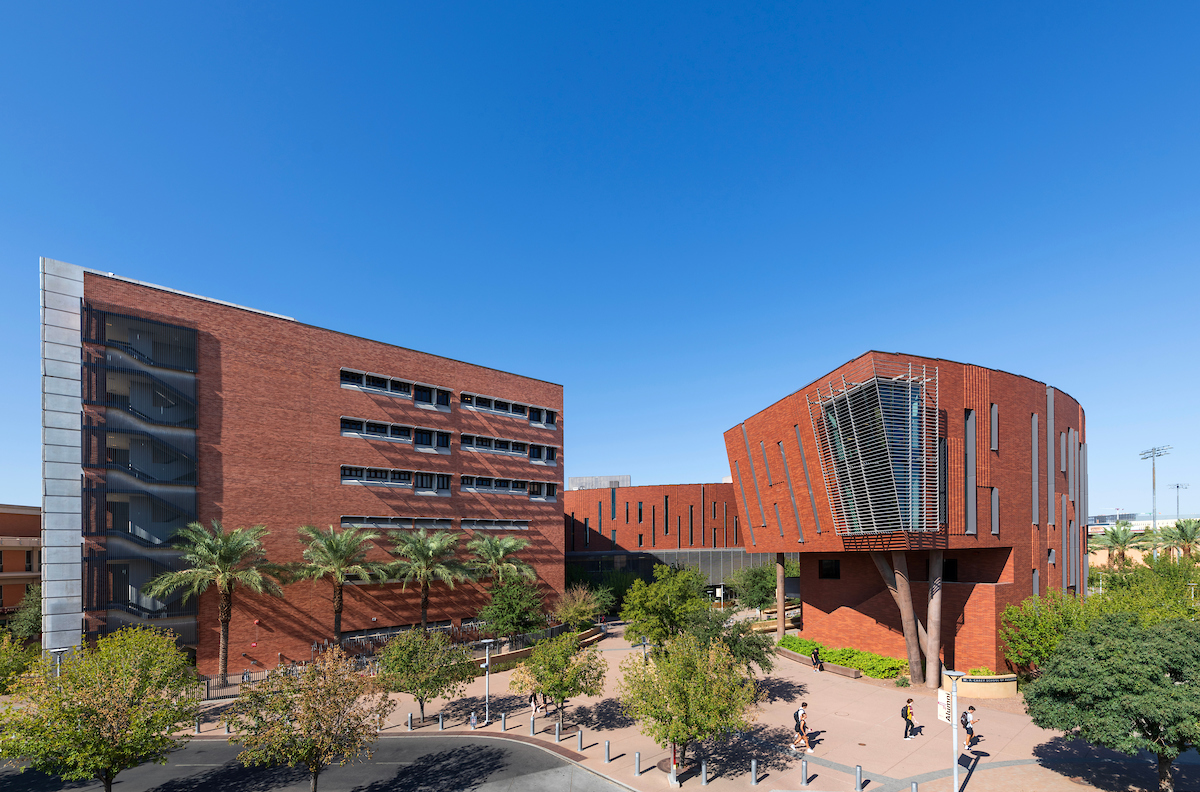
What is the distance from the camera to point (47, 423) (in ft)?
101

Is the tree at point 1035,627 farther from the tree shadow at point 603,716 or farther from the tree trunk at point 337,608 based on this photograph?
the tree trunk at point 337,608

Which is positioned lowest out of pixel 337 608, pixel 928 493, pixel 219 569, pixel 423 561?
pixel 337 608

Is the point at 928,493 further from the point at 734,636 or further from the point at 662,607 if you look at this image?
the point at 662,607

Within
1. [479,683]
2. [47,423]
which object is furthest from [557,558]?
[47,423]

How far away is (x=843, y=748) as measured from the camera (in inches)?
925

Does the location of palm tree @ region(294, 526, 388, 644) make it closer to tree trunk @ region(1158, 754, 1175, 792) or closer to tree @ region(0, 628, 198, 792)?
tree @ region(0, 628, 198, 792)

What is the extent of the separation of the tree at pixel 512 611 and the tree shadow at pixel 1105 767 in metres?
28.0

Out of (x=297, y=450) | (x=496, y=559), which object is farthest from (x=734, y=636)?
(x=297, y=450)

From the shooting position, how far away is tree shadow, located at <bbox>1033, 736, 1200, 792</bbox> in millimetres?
19906

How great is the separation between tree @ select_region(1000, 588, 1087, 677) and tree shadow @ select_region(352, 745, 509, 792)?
2531 centimetres

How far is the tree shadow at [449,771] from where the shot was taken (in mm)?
20312

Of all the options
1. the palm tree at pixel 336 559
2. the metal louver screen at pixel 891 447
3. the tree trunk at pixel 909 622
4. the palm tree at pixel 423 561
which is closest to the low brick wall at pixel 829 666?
the tree trunk at pixel 909 622

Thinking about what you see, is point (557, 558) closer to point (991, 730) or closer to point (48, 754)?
point (991, 730)

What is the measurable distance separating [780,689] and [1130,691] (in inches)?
712
